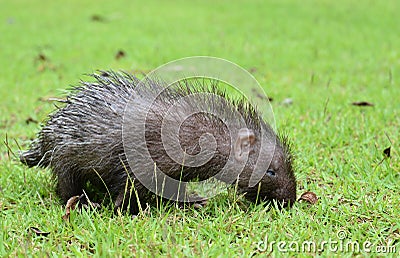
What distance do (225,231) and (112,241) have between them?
757 millimetres

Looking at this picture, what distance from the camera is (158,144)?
12.6 ft

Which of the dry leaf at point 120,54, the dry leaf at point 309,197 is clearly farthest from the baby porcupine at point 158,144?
the dry leaf at point 120,54

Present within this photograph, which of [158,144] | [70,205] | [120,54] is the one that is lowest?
[70,205]

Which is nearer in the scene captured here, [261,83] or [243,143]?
[243,143]

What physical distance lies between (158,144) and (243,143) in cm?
63

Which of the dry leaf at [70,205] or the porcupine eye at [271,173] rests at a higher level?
the porcupine eye at [271,173]

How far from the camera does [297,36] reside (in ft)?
35.3

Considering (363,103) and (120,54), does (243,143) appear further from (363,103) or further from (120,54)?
(120,54)

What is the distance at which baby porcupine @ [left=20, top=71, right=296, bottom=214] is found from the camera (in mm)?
3846

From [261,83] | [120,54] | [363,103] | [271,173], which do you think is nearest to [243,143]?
[271,173]

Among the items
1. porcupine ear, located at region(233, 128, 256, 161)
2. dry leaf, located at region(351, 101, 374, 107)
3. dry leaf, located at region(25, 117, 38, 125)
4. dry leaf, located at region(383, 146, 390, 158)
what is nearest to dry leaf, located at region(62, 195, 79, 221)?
porcupine ear, located at region(233, 128, 256, 161)

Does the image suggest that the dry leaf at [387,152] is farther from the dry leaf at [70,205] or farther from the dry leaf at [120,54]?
the dry leaf at [120,54]

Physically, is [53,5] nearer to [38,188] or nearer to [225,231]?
[38,188]

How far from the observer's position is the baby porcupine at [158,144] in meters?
3.85
